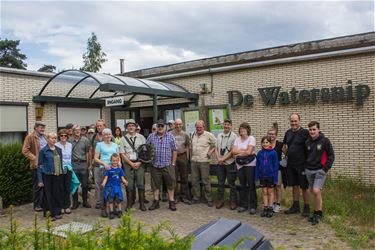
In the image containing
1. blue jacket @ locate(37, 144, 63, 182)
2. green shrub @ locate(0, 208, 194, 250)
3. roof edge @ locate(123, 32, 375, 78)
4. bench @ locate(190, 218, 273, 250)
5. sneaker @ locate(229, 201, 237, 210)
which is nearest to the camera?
green shrub @ locate(0, 208, 194, 250)

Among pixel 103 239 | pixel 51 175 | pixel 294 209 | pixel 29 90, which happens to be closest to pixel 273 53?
pixel 294 209

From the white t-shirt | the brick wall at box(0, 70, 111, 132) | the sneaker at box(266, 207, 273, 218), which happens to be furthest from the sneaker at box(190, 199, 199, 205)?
the brick wall at box(0, 70, 111, 132)

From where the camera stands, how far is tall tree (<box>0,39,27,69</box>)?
45.2m

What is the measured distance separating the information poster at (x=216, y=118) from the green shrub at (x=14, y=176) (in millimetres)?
4455

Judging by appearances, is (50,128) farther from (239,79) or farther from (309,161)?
(309,161)

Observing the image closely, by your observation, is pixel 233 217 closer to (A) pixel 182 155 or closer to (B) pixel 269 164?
(B) pixel 269 164

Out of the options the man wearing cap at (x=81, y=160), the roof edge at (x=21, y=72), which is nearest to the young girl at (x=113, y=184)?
the man wearing cap at (x=81, y=160)

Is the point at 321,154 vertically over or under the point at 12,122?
under

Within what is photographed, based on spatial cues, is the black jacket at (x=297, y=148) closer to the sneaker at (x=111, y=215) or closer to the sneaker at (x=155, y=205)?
the sneaker at (x=155, y=205)

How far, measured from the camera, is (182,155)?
26.3ft

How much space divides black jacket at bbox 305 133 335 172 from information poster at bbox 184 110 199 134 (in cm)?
367

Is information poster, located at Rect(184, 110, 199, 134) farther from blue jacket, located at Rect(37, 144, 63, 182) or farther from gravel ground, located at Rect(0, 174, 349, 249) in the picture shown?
blue jacket, located at Rect(37, 144, 63, 182)

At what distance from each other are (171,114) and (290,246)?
9349 mm

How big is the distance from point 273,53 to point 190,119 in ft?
12.4
